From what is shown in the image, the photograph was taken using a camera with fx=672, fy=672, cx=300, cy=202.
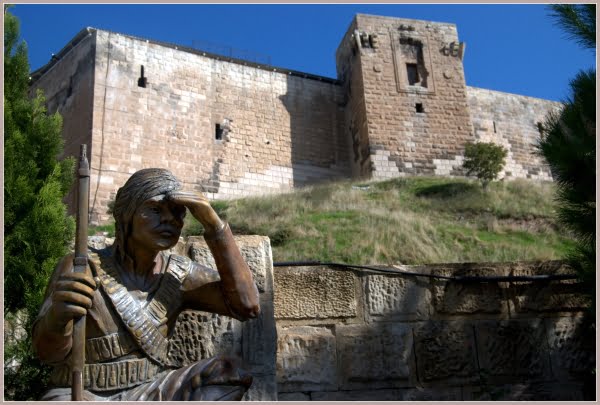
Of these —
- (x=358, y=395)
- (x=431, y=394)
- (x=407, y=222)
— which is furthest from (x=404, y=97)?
(x=358, y=395)

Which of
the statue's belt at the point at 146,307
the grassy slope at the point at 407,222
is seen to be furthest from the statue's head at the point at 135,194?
the grassy slope at the point at 407,222

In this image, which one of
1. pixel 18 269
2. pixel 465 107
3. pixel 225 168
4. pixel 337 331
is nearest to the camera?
pixel 337 331

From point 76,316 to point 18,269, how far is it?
2191mm

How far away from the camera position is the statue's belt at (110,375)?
2533 mm

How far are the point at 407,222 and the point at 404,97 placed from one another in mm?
11320

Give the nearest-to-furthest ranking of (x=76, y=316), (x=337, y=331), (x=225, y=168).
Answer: (x=76, y=316) → (x=337, y=331) → (x=225, y=168)

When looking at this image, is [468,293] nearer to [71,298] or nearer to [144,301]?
[144,301]

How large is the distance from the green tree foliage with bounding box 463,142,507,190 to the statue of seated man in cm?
1735

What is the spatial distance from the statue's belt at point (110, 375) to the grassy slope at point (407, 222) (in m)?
7.79

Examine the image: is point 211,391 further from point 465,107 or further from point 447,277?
point 465,107

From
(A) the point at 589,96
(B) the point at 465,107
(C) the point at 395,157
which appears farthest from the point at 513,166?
(A) the point at 589,96

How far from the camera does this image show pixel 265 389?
3275 mm

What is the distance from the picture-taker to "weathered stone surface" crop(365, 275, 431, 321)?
13.0 ft

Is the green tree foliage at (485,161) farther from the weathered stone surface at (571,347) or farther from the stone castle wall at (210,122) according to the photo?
the weathered stone surface at (571,347)
